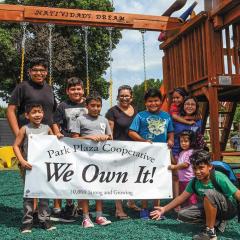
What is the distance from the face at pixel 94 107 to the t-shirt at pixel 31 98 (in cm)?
45

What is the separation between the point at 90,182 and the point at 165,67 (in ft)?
14.5

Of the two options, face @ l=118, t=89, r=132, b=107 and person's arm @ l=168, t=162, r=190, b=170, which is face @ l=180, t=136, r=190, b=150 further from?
face @ l=118, t=89, r=132, b=107

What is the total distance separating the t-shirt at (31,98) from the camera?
4410 mm

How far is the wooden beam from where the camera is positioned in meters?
7.01

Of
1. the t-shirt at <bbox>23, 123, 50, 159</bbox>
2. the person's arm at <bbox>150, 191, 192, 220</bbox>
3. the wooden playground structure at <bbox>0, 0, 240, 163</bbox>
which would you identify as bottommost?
the person's arm at <bbox>150, 191, 192, 220</bbox>

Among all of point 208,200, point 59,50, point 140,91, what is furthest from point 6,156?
point 140,91

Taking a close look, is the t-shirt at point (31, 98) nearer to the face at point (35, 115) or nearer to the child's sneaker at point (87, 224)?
the face at point (35, 115)

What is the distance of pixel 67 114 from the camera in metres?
4.70

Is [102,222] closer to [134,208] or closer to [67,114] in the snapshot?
[134,208]

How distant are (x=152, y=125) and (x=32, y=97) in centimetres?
151

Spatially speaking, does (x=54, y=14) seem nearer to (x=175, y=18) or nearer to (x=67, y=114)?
(x=175, y=18)

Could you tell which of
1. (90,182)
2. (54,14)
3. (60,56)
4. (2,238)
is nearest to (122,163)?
(90,182)

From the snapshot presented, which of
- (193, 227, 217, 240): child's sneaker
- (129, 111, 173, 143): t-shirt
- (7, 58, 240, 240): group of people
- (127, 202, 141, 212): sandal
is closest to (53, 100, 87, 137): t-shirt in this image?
(7, 58, 240, 240): group of people

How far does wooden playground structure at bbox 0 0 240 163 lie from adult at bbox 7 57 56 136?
2.85 meters
